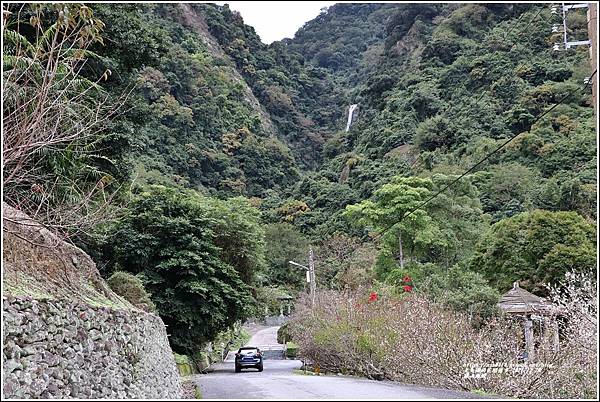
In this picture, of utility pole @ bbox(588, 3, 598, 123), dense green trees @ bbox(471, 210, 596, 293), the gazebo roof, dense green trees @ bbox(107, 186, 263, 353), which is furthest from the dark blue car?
utility pole @ bbox(588, 3, 598, 123)

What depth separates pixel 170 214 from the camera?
2247 centimetres

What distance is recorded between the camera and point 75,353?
27.5 feet

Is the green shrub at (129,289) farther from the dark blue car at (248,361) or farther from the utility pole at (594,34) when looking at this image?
the utility pole at (594,34)

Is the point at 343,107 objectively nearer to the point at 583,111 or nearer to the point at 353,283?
the point at 583,111

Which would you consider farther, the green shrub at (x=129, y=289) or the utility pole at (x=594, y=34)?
the green shrub at (x=129, y=289)

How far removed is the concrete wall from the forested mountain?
1663 millimetres

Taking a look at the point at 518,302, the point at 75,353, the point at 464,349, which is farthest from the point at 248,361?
the point at 75,353

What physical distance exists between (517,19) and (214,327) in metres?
47.7

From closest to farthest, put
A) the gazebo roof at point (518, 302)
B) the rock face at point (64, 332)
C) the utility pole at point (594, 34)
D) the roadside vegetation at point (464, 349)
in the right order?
the utility pole at point (594, 34) → the rock face at point (64, 332) → the roadside vegetation at point (464, 349) → the gazebo roof at point (518, 302)

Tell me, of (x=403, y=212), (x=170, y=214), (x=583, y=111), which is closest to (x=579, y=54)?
(x=583, y=111)

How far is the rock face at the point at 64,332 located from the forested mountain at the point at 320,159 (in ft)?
3.11

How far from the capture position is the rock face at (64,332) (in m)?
7.09

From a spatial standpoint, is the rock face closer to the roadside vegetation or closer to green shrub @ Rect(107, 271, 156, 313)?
green shrub @ Rect(107, 271, 156, 313)

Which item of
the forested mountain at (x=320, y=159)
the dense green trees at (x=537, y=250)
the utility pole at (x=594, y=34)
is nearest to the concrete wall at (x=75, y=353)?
the forested mountain at (x=320, y=159)
